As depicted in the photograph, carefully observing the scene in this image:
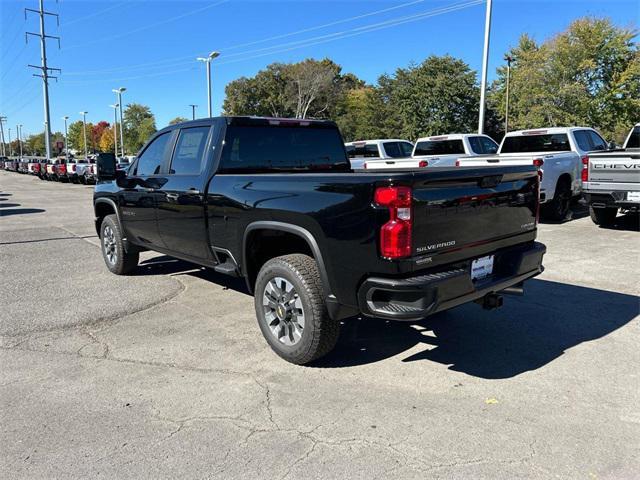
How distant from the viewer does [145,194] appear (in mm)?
5840

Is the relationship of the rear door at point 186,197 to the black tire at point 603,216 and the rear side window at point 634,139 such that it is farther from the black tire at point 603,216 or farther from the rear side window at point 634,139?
the rear side window at point 634,139

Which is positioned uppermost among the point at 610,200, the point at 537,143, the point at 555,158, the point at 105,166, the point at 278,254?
the point at 537,143

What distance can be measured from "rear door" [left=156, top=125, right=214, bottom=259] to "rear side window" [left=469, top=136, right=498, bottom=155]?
38.0 ft

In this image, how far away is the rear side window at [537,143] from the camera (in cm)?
1181

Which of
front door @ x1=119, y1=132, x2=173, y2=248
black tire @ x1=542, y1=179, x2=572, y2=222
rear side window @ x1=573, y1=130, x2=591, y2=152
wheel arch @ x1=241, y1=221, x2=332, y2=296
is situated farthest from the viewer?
rear side window @ x1=573, y1=130, x2=591, y2=152

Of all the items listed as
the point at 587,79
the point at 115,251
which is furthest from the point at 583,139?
the point at 587,79

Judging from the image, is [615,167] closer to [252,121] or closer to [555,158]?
[555,158]

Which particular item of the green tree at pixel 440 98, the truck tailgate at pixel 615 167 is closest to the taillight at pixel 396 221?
the truck tailgate at pixel 615 167

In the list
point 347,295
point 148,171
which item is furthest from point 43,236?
point 347,295

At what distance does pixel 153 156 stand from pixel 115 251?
1.65m

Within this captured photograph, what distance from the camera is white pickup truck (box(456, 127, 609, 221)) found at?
10.4 m

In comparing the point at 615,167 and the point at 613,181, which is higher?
the point at 615,167

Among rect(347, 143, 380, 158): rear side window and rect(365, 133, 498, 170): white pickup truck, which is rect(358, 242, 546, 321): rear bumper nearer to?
rect(365, 133, 498, 170): white pickup truck

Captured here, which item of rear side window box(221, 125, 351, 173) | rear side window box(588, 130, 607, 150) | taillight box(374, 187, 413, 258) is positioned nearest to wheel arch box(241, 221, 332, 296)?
taillight box(374, 187, 413, 258)
